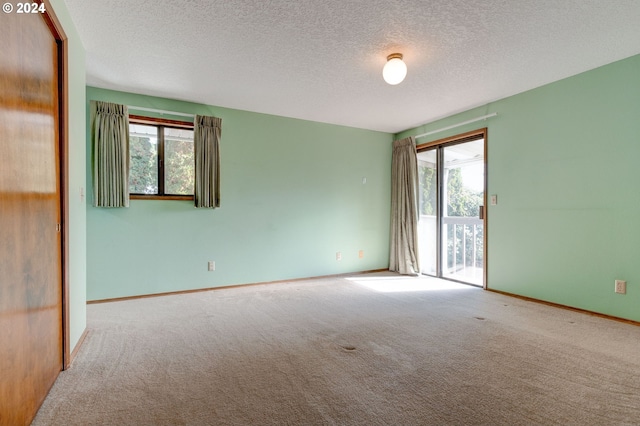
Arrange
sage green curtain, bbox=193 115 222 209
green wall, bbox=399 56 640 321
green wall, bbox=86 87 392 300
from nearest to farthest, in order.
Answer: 1. green wall, bbox=399 56 640 321
2. green wall, bbox=86 87 392 300
3. sage green curtain, bbox=193 115 222 209

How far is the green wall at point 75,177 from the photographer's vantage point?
212cm

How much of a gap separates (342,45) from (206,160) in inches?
88.4

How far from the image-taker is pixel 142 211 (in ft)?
12.2

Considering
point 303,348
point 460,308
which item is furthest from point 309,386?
point 460,308

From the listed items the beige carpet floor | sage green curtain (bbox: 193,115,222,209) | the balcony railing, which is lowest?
the beige carpet floor

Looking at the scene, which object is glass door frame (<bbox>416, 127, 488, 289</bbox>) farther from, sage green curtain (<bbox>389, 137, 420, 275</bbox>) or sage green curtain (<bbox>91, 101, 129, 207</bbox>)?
sage green curtain (<bbox>91, 101, 129, 207</bbox>)

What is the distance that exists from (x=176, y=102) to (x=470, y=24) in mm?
3379

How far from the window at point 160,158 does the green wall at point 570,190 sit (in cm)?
399

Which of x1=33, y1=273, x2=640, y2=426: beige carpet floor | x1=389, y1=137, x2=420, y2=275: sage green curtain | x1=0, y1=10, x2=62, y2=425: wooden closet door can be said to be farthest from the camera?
x1=389, y1=137, x2=420, y2=275: sage green curtain

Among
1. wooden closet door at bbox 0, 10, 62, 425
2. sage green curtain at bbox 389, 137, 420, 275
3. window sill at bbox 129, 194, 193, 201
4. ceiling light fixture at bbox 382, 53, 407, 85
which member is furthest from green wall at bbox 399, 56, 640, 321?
wooden closet door at bbox 0, 10, 62, 425

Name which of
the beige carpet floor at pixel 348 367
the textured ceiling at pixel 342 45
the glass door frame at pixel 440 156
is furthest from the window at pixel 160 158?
the glass door frame at pixel 440 156

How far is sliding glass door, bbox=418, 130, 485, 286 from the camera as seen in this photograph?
4.33 meters

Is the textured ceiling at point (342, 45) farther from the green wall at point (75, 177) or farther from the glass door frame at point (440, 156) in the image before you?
the glass door frame at point (440, 156)

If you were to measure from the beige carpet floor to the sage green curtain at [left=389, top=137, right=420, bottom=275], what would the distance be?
1751mm
